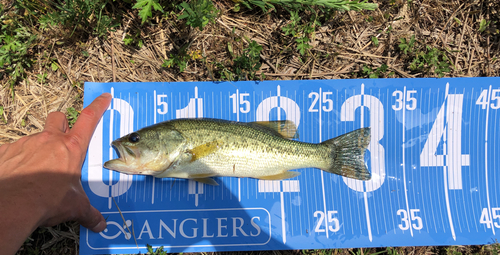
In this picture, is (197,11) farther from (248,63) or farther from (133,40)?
(133,40)

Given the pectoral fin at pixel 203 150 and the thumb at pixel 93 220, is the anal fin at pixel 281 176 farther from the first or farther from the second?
the thumb at pixel 93 220

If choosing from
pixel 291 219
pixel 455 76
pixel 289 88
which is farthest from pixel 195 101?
pixel 455 76

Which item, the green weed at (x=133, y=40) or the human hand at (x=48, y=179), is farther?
the green weed at (x=133, y=40)

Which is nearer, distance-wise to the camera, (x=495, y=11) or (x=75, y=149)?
(x=75, y=149)

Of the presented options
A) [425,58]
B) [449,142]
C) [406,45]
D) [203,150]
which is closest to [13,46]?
[203,150]

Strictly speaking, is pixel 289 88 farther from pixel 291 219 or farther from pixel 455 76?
pixel 455 76

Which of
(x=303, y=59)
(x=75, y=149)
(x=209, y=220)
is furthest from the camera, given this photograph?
(x=303, y=59)

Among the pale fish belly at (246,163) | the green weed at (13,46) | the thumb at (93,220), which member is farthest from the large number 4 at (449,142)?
the green weed at (13,46)
